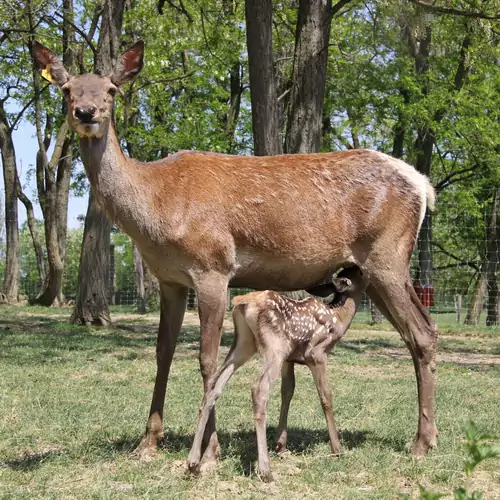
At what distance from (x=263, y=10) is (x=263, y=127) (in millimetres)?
1621

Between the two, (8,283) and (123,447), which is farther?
(8,283)

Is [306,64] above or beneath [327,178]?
above

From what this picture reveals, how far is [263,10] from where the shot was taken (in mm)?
10422

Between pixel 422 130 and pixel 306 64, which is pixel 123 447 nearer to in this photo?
pixel 306 64

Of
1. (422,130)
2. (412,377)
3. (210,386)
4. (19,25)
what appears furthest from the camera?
(422,130)

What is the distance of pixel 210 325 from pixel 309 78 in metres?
6.47

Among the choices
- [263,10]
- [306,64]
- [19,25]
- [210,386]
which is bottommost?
[210,386]

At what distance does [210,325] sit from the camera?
4953mm

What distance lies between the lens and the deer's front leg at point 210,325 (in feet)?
16.2

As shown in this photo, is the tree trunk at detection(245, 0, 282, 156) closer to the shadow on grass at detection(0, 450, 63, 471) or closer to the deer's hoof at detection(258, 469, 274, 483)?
the shadow on grass at detection(0, 450, 63, 471)

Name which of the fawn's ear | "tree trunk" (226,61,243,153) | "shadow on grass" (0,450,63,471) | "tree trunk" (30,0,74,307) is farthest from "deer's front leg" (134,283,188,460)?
"tree trunk" (226,61,243,153)

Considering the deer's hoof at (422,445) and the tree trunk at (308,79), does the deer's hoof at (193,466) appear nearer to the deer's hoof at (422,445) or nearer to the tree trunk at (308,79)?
the deer's hoof at (422,445)

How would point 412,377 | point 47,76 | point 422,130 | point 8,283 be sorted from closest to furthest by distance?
point 47,76 → point 412,377 → point 422,130 → point 8,283

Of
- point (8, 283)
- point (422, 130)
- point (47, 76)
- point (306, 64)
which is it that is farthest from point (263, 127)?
point (8, 283)
